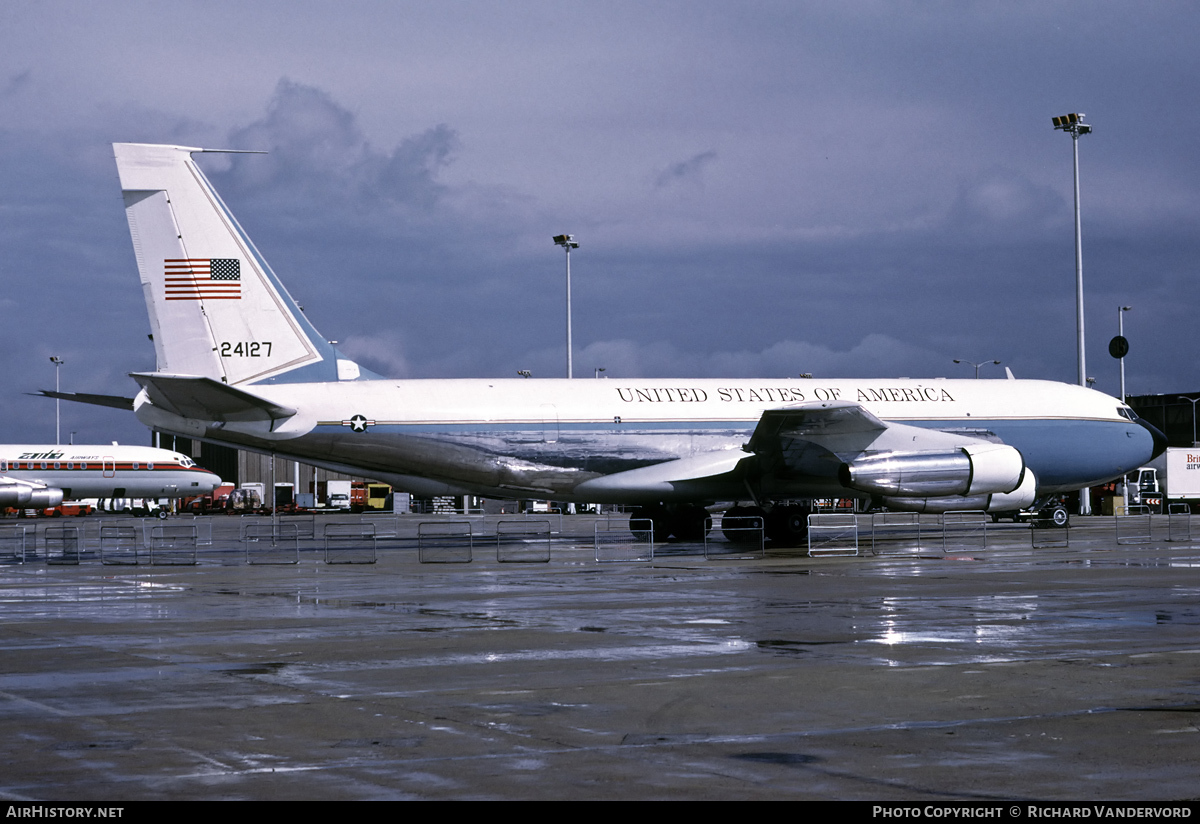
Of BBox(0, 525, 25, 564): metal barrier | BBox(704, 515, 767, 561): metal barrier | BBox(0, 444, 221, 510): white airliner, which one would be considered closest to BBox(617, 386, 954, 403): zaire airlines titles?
BBox(704, 515, 767, 561): metal barrier

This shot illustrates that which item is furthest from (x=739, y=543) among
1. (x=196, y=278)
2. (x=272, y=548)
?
(x=196, y=278)

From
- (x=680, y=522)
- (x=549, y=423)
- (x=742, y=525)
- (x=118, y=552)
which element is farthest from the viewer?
(x=742, y=525)

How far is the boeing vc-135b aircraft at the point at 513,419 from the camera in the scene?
29672 mm

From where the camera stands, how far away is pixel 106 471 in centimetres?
8438

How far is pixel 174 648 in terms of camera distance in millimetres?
13359

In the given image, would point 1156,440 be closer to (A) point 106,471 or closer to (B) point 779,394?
(B) point 779,394

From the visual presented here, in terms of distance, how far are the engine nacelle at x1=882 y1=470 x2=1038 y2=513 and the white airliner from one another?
208 ft

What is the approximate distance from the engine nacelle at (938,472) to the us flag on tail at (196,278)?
1576 cm

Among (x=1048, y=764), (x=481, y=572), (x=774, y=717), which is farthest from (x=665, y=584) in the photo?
(x=1048, y=764)

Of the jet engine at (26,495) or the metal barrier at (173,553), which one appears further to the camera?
the jet engine at (26,495)

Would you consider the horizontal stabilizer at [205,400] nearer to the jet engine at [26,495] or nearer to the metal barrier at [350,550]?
the metal barrier at [350,550]

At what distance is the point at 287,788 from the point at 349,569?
65.7 ft

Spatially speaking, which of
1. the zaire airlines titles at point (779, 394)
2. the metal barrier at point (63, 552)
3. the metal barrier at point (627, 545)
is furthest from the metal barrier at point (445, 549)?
the metal barrier at point (63, 552)

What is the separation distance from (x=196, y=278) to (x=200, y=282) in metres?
0.13
